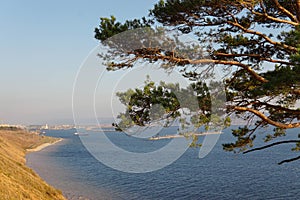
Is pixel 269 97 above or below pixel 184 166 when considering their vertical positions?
above

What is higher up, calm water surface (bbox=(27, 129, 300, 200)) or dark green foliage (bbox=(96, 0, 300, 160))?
dark green foliage (bbox=(96, 0, 300, 160))

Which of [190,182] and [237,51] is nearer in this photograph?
[237,51]

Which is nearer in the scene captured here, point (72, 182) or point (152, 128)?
point (152, 128)

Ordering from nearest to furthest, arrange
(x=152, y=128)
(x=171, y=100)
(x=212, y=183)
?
1. (x=171, y=100)
2. (x=152, y=128)
3. (x=212, y=183)

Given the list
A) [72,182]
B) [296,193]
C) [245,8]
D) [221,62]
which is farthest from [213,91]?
[72,182]

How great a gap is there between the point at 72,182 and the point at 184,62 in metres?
35.2

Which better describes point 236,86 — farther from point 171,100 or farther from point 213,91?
point 171,100

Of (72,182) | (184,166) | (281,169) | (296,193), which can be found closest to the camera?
(296,193)

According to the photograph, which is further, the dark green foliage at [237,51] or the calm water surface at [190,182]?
the calm water surface at [190,182]

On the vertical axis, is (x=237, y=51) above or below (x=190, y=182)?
above

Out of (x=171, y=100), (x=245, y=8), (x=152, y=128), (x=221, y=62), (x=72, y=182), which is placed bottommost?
(x=72, y=182)

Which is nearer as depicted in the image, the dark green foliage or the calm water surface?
the dark green foliage

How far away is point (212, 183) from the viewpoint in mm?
35375

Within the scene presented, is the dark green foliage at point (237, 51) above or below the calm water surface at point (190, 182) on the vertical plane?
above
